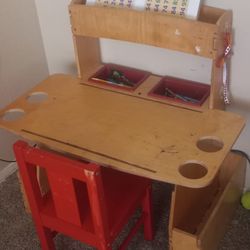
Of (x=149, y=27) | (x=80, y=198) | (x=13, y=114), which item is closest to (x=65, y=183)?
(x=80, y=198)

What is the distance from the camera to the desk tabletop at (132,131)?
1129mm

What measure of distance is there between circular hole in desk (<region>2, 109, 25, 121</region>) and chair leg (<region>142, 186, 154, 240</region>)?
483 mm

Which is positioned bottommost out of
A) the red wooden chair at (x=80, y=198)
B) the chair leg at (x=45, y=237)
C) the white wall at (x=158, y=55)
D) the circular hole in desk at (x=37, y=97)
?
the chair leg at (x=45, y=237)

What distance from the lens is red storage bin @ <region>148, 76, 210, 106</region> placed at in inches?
56.2

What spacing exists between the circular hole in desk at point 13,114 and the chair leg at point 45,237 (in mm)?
356

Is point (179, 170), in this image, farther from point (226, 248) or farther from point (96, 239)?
point (226, 248)

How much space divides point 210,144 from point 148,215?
1.35 feet

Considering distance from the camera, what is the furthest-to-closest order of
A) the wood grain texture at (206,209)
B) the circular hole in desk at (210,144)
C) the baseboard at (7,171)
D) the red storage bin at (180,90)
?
the baseboard at (7,171)
the red storage bin at (180,90)
the wood grain texture at (206,209)
the circular hole in desk at (210,144)

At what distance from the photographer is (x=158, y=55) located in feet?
4.96

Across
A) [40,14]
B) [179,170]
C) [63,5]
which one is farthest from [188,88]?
[40,14]

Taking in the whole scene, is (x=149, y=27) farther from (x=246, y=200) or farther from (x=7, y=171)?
(x=7, y=171)

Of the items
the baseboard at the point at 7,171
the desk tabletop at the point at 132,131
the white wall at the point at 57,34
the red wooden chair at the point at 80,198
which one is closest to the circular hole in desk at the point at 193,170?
the desk tabletop at the point at 132,131

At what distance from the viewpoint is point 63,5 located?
1611mm

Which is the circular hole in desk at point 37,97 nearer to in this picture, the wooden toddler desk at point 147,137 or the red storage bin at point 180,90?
the wooden toddler desk at point 147,137
